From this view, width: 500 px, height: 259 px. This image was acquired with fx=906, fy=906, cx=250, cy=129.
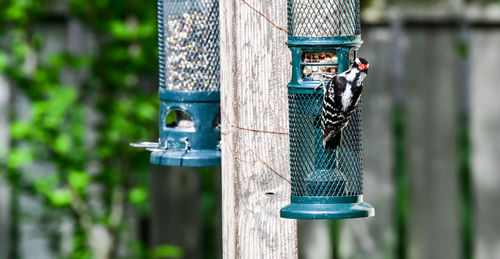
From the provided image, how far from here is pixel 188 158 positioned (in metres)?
3.39

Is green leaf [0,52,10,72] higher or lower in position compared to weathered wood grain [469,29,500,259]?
higher

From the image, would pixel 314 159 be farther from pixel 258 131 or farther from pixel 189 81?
pixel 189 81

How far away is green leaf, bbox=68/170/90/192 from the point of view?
5.04m

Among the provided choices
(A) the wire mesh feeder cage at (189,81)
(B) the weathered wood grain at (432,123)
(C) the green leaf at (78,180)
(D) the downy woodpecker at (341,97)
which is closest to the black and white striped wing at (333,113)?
(D) the downy woodpecker at (341,97)

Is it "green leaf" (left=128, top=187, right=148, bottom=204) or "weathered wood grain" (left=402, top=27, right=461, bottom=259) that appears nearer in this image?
"green leaf" (left=128, top=187, right=148, bottom=204)

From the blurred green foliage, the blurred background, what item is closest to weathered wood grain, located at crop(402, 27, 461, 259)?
the blurred background

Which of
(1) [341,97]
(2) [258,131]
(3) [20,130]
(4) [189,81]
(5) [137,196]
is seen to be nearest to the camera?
(1) [341,97]

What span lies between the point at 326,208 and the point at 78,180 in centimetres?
264

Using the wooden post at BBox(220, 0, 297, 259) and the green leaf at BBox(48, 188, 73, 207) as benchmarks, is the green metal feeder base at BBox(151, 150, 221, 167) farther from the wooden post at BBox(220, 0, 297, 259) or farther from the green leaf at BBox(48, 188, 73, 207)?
the green leaf at BBox(48, 188, 73, 207)

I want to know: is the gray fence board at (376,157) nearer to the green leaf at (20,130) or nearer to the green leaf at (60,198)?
the green leaf at (60,198)

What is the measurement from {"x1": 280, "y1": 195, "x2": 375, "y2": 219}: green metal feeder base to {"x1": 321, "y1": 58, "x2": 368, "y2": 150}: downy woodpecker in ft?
0.65

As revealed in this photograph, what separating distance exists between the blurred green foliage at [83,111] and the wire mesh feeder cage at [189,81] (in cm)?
141

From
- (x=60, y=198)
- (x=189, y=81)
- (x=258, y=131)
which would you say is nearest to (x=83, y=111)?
(x=60, y=198)

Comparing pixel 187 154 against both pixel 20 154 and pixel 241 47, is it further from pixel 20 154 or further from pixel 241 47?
pixel 20 154
